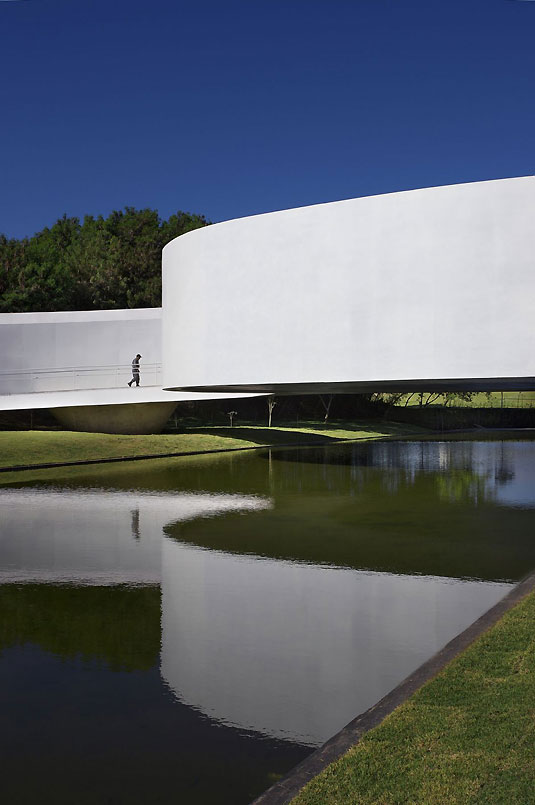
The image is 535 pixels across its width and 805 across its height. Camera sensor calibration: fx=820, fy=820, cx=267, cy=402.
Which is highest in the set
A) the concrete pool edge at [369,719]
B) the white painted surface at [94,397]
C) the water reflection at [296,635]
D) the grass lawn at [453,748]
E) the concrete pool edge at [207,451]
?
the white painted surface at [94,397]

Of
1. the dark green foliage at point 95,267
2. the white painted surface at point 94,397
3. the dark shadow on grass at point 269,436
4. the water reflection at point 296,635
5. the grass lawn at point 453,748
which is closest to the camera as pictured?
the grass lawn at point 453,748

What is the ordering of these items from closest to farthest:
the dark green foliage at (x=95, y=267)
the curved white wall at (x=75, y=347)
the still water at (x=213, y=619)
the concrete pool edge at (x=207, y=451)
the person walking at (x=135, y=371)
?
the still water at (x=213, y=619), the concrete pool edge at (x=207, y=451), the person walking at (x=135, y=371), the curved white wall at (x=75, y=347), the dark green foliage at (x=95, y=267)

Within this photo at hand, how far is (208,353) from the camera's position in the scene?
20953 millimetres

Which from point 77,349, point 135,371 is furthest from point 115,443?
point 77,349

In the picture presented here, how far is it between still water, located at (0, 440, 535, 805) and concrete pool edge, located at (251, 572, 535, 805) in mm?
245

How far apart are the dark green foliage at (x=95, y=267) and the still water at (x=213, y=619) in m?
35.5

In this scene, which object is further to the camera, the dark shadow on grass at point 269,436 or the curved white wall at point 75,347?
the curved white wall at point 75,347

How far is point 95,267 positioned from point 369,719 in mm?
55504

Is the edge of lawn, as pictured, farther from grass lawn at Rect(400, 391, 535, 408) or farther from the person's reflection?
grass lawn at Rect(400, 391, 535, 408)

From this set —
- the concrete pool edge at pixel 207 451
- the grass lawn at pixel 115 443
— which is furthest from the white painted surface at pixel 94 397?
the concrete pool edge at pixel 207 451

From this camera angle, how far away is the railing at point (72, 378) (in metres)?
40.3

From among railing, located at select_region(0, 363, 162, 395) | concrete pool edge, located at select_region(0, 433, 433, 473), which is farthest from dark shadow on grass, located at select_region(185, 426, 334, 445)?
railing, located at select_region(0, 363, 162, 395)

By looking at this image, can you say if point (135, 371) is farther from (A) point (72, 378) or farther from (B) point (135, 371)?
(A) point (72, 378)

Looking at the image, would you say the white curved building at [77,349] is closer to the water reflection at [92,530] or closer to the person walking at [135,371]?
the person walking at [135,371]
